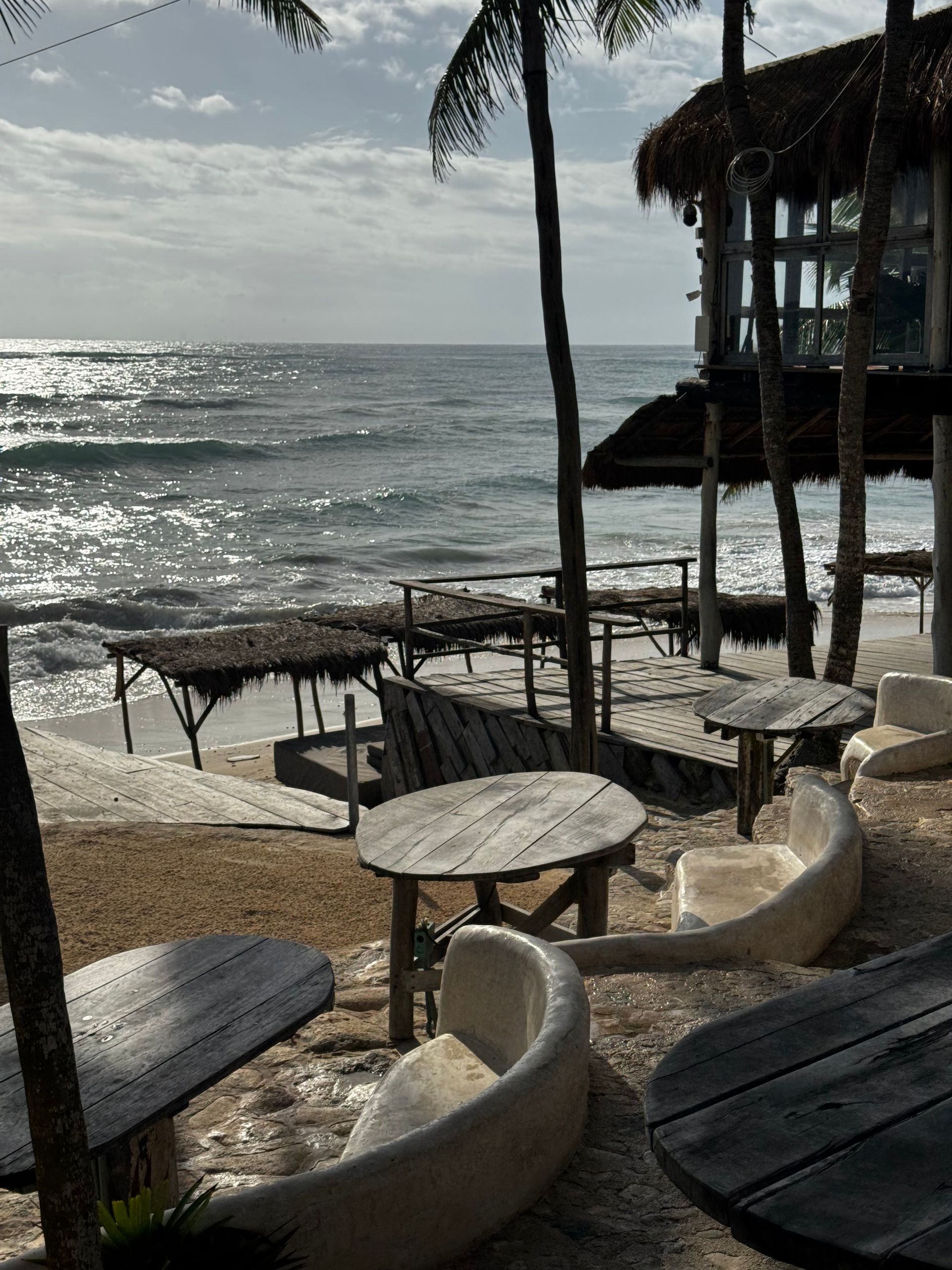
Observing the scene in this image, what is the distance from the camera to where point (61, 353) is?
11112cm

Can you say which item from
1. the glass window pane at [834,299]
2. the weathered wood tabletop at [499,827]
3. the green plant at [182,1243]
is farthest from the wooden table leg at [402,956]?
the glass window pane at [834,299]

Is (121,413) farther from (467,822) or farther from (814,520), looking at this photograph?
(467,822)

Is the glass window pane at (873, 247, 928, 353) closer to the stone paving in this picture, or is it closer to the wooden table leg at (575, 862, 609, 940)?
the stone paving

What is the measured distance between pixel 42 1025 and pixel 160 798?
25.9 feet

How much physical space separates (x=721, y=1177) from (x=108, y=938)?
18.0 ft

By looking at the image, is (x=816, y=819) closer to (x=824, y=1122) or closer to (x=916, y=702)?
(x=916, y=702)

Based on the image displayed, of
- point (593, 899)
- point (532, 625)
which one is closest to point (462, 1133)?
point (593, 899)

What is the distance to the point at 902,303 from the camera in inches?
406

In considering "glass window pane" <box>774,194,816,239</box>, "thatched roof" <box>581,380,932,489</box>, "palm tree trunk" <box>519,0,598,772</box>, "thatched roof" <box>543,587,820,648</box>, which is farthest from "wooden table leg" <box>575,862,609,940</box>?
"thatched roof" <box>543,587,820,648</box>

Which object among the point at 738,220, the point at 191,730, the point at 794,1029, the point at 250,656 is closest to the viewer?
the point at 794,1029

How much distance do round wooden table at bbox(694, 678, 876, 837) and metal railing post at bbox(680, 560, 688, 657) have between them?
5.57m

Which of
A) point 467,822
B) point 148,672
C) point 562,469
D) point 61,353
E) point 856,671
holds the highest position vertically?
point 61,353

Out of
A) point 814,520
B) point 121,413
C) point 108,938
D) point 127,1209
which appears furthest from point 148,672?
point 121,413

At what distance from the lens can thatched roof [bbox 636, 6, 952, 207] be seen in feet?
30.4
